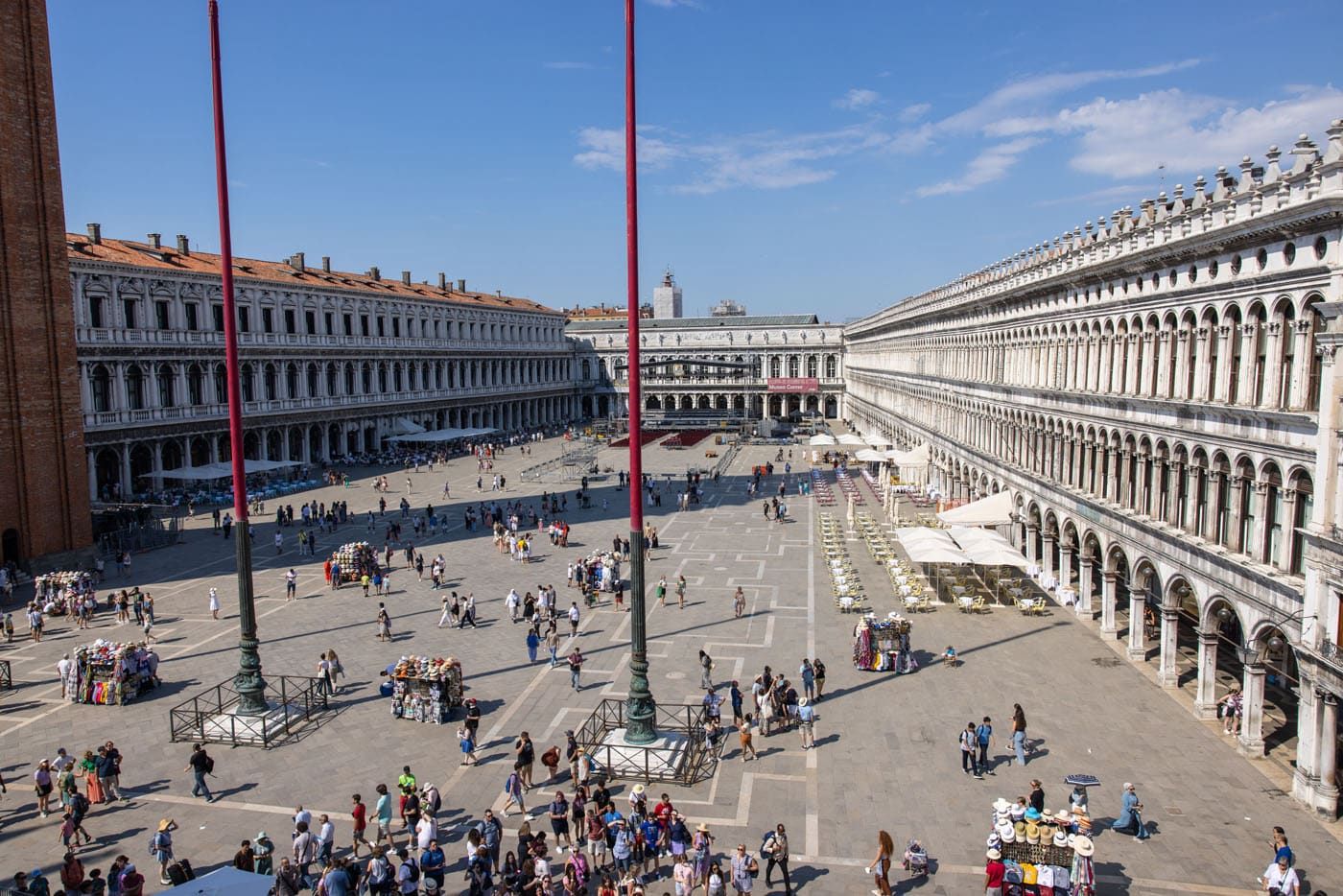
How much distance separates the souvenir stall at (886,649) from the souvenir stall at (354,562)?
19055 millimetres

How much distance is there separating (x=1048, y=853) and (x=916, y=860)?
2014mm

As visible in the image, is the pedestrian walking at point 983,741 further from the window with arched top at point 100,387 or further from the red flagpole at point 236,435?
the window with arched top at point 100,387

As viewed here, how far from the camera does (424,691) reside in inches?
802

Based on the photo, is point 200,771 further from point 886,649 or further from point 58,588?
point 58,588

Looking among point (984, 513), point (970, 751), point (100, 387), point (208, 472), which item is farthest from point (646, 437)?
point (970, 751)

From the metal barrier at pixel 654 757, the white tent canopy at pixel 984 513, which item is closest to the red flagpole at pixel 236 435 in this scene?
the metal barrier at pixel 654 757

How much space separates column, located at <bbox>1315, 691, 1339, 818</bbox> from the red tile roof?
5215 centimetres

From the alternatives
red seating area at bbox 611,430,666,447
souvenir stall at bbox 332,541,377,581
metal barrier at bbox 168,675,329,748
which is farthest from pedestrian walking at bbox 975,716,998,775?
red seating area at bbox 611,430,666,447

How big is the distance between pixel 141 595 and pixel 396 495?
25.4m

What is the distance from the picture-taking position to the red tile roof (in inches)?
2010

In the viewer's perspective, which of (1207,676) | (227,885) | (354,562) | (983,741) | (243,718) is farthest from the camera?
(354,562)

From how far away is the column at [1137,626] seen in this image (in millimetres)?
23844

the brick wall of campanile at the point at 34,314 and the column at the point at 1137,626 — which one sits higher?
the brick wall of campanile at the point at 34,314

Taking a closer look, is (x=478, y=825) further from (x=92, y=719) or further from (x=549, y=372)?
(x=549, y=372)
